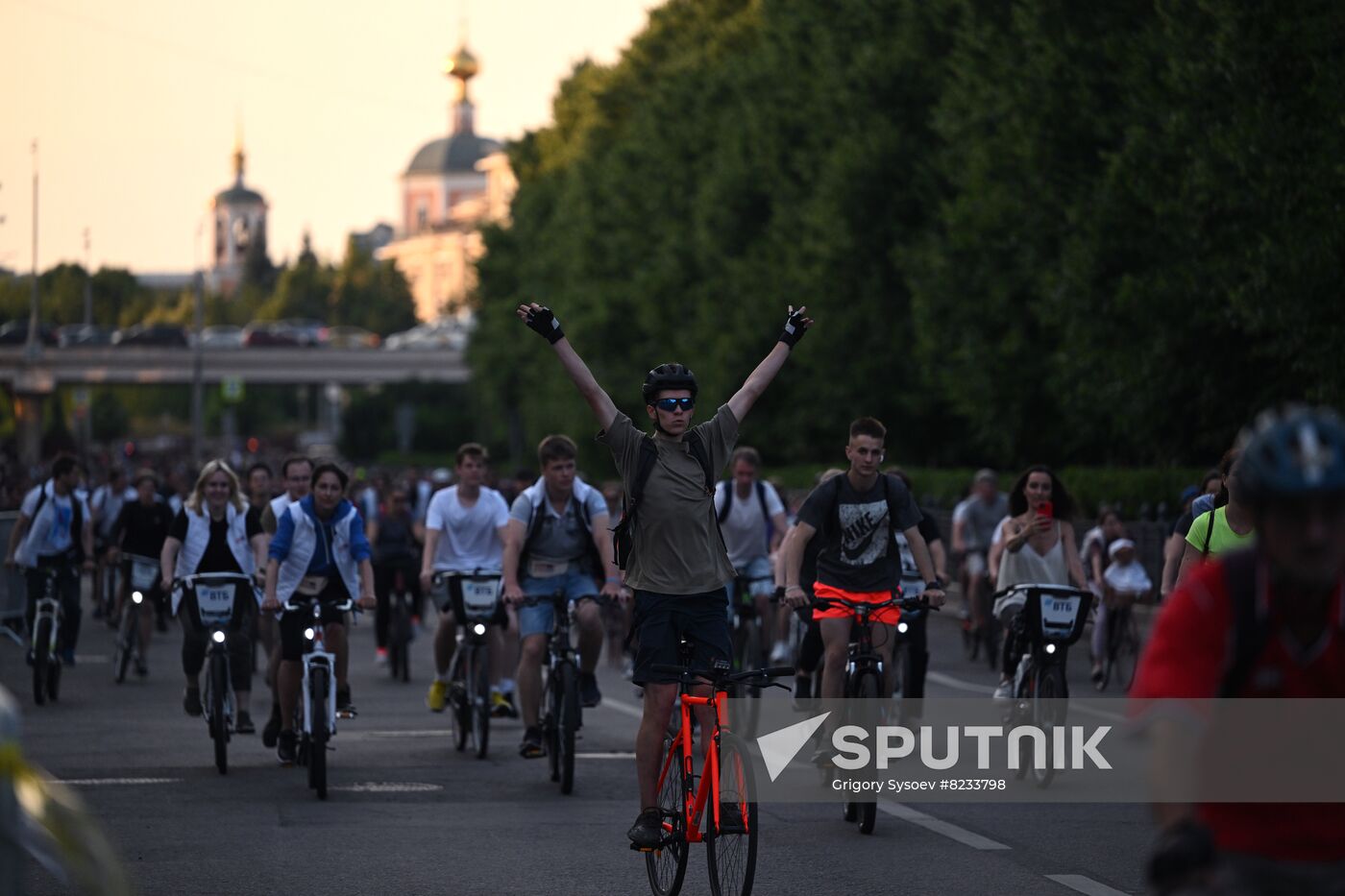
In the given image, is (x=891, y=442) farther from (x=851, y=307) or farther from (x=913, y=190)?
(x=913, y=190)

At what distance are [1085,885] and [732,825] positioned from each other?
1.70 m

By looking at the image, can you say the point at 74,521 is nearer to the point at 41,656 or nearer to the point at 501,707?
the point at 41,656

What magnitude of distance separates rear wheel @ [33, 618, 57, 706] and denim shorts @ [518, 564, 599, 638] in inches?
234

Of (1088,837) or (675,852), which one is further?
(1088,837)

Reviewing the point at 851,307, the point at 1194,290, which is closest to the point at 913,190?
the point at 851,307

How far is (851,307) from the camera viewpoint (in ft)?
135

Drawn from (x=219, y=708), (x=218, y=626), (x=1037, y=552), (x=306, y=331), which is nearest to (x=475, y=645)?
(x=218, y=626)

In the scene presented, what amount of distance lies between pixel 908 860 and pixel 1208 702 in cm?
553

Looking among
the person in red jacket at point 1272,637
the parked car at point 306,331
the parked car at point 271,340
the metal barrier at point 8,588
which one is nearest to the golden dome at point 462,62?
the parked car at point 306,331

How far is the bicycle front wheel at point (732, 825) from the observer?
299 inches

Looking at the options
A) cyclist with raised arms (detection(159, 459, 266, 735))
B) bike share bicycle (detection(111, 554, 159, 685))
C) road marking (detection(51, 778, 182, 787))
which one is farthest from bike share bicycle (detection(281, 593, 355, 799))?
bike share bicycle (detection(111, 554, 159, 685))

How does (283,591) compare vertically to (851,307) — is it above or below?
below

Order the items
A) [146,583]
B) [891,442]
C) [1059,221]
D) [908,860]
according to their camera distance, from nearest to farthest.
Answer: [908,860], [146,583], [1059,221], [891,442]

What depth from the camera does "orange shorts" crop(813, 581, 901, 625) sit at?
1089cm
